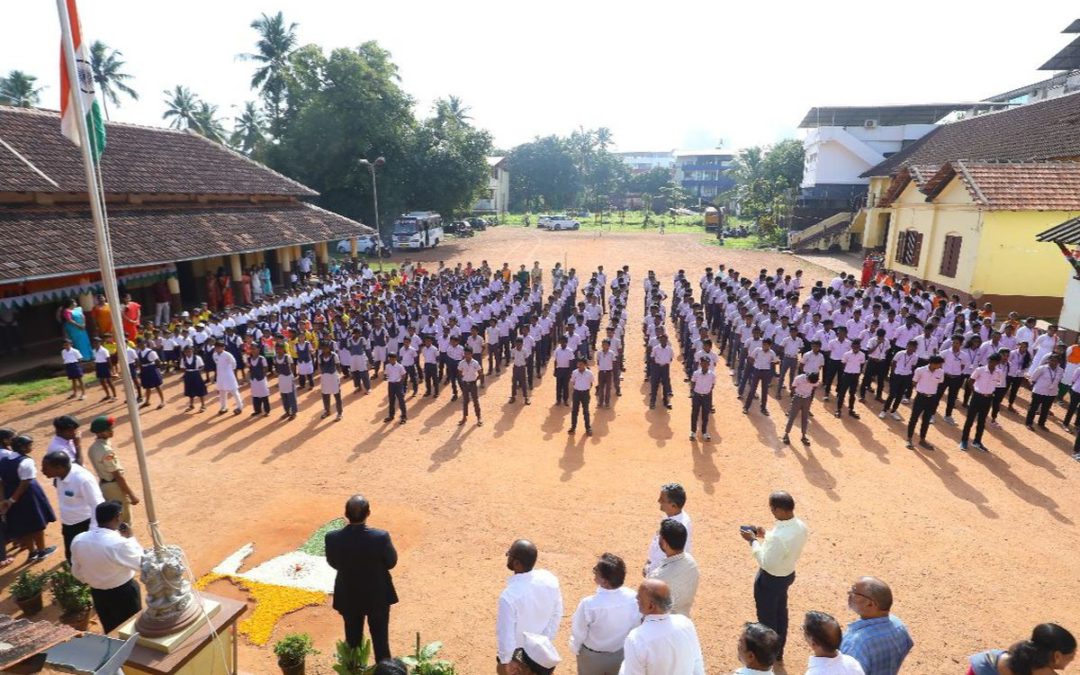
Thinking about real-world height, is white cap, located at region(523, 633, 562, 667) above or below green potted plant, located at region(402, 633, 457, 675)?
above

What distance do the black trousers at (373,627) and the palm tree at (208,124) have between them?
50.0 m

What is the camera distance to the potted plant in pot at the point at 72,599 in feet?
17.7

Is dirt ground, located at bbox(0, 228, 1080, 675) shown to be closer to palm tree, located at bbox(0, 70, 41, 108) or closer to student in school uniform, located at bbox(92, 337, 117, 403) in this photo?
student in school uniform, located at bbox(92, 337, 117, 403)

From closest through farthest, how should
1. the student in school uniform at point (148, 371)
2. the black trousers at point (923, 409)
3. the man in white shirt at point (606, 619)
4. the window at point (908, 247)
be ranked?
the man in white shirt at point (606, 619) < the black trousers at point (923, 409) < the student in school uniform at point (148, 371) < the window at point (908, 247)

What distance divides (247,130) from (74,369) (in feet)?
135

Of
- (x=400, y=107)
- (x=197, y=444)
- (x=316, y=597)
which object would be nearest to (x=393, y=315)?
(x=197, y=444)

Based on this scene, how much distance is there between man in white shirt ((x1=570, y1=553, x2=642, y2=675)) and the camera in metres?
3.58

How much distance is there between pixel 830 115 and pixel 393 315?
37676 millimetres

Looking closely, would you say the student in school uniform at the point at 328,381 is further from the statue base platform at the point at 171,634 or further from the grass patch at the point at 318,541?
the statue base platform at the point at 171,634

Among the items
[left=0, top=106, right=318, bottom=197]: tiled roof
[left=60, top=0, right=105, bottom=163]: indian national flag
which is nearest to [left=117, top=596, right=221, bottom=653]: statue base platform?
[left=60, top=0, right=105, bottom=163]: indian national flag

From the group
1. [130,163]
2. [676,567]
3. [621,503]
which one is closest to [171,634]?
[676,567]

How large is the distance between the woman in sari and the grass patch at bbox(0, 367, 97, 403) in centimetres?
79

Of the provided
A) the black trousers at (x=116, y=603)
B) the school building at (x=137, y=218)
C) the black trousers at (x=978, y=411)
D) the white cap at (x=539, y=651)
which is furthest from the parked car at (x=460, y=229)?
the white cap at (x=539, y=651)

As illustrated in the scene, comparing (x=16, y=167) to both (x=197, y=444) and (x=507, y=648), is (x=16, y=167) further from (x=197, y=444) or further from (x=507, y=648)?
(x=507, y=648)
